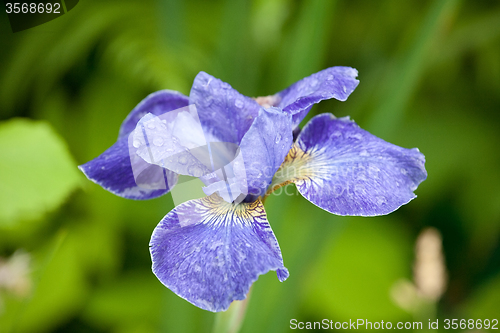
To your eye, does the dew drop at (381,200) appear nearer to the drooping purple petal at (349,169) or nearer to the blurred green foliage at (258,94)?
the drooping purple petal at (349,169)

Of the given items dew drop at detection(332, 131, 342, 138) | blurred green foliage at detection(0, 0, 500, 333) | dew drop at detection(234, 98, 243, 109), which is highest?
dew drop at detection(234, 98, 243, 109)

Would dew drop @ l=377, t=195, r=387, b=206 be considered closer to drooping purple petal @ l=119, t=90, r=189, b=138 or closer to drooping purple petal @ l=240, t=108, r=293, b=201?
drooping purple petal @ l=240, t=108, r=293, b=201

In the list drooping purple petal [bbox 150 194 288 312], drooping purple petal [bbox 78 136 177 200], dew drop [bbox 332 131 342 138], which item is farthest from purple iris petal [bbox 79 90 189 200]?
dew drop [bbox 332 131 342 138]

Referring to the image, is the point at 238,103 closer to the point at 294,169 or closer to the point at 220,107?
the point at 220,107

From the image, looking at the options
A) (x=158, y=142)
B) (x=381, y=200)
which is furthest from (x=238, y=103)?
(x=381, y=200)

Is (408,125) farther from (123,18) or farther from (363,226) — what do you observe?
(123,18)
